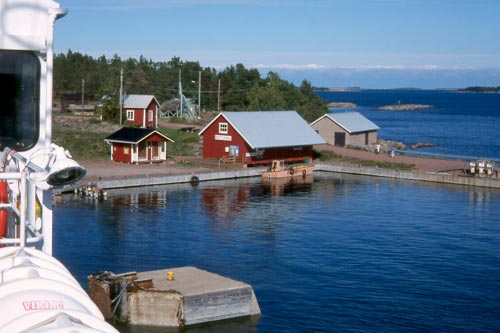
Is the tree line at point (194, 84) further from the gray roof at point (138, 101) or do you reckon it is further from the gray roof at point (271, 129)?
the gray roof at point (271, 129)

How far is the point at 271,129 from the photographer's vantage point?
49.5m

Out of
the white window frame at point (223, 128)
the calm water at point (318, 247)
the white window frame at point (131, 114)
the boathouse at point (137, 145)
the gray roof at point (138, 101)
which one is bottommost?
the calm water at point (318, 247)

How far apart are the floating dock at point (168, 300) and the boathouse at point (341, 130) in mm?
39587

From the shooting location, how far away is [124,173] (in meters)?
41.7

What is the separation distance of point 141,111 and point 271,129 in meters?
19.2

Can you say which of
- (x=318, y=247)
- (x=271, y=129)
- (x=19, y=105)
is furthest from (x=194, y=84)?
(x=19, y=105)

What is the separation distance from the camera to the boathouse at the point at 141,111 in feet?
213

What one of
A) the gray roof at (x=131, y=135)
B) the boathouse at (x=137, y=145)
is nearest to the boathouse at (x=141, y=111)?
the boathouse at (x=137, y=145)

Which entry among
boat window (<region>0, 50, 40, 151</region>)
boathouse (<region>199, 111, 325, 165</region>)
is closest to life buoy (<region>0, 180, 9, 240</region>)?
boat window (<region>0, 50, 40, 151</region>)

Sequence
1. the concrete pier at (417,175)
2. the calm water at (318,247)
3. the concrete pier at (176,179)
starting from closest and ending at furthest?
the calm water at (318,247)
the concrete pier at (176,179)
the concrete pier at (417,175)

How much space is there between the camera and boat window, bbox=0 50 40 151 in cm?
570

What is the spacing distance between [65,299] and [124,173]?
3848 centimetres

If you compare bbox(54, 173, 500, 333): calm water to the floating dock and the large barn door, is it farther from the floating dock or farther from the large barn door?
the large barn door

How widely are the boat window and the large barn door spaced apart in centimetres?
5292
